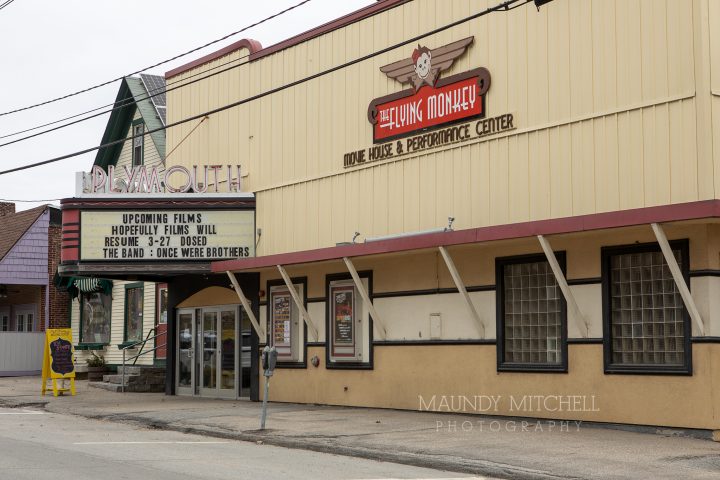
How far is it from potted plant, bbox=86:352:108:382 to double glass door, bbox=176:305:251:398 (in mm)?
8130

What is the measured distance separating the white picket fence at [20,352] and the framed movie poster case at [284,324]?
16.8 metres

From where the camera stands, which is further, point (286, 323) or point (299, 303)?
point (286, 323)

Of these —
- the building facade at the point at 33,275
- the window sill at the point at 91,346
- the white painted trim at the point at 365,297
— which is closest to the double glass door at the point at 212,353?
Result: the white painted trim at the point at 365,297

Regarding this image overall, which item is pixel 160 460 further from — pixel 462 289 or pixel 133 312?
pixel 133 312

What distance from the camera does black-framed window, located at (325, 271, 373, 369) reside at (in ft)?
67.3

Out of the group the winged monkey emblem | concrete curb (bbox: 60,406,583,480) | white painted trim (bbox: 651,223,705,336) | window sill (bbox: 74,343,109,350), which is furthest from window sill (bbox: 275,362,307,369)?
window sill (bbox: 74,343,109,350)

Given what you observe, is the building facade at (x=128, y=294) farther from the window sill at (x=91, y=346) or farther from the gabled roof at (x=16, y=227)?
the gabled roof at (x=16, y=227)

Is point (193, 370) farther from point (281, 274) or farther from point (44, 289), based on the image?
point (44, 289)

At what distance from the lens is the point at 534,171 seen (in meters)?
17.2

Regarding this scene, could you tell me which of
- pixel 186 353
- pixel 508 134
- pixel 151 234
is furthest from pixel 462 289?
pixel 186 353

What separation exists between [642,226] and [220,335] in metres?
12.6

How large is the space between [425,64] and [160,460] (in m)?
9.73

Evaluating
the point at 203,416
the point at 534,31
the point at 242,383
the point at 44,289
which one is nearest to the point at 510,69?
the point at 534,31

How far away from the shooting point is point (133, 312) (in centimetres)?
3294
